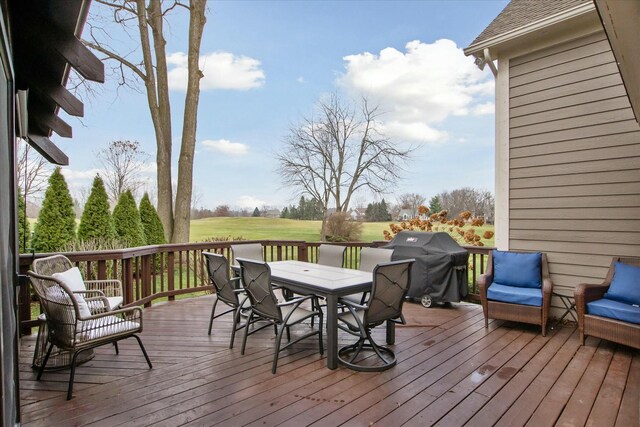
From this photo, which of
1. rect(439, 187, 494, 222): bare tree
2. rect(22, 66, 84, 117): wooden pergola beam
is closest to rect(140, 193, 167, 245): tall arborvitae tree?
rect(22, 66, 84, 117): wooden pergola beam

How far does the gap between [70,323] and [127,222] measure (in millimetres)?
5659

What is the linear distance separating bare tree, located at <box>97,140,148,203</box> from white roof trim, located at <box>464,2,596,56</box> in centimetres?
1100

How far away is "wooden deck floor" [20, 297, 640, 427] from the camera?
7.52ft

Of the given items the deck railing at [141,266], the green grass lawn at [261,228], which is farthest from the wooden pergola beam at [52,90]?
the green grass lawn at [261,228]

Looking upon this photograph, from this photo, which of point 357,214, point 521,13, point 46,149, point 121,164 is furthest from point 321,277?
point 121,164

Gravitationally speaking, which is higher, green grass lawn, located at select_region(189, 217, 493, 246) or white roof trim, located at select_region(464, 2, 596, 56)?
white roof trim, located at select_region(464, 2, 596, 56)

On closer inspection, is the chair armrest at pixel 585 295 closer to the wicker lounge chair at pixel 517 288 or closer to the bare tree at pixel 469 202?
the wicker lounge chair at pixel 517 288

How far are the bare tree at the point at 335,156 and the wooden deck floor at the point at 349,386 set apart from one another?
9.27 meters

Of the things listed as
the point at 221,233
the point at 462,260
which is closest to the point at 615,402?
the point at 462,260

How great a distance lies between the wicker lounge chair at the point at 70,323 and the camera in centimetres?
262

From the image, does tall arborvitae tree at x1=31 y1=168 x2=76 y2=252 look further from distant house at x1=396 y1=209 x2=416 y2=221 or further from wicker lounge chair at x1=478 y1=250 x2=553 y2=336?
distant house at x1=396 y1=209 x2=416 y2=221

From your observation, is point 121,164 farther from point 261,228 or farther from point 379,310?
point 379,310

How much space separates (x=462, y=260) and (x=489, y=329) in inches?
47.2

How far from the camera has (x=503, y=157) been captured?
4.81m
